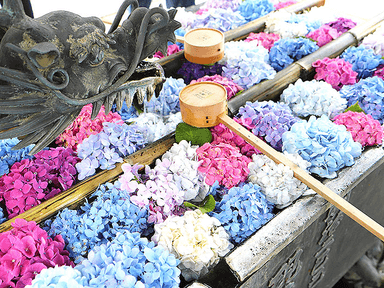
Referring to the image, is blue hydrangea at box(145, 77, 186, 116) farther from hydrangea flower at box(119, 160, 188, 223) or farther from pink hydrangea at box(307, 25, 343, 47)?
pink hydrangea at box(307, 25, 343, 47)

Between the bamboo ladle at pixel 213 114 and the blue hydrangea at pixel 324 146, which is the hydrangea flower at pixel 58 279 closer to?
the bamboo ladle at pixel 213 114

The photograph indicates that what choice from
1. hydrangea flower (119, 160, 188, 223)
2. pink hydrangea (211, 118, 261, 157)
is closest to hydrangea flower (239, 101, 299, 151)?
pink hydrangea (211, 118, 261, 157)

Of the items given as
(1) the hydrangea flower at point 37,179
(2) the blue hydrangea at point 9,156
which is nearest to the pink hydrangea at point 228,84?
(1) the hydrangea flower at point 37,179

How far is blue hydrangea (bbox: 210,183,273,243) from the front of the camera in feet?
5.35

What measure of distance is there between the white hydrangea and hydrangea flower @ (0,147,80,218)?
59cm

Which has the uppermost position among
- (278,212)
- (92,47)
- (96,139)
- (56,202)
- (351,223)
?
(92,47)

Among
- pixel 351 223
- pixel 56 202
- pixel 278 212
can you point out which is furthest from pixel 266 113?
pixel 56 202

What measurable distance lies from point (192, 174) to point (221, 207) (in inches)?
9.5

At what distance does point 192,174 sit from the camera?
1.78 meters

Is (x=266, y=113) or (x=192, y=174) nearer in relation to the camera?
(x=192, y=174)

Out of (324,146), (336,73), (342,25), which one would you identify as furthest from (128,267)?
(342,25)

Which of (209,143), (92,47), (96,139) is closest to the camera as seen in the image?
(92,47)

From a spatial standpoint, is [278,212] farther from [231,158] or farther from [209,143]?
[209,143]

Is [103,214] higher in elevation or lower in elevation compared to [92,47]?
lower
